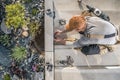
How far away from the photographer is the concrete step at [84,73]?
2.48 m

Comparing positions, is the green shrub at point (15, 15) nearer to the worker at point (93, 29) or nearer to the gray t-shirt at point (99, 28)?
the worker at point (93, 29)

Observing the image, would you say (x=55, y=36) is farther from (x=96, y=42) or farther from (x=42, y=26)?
(x=96, y=42)

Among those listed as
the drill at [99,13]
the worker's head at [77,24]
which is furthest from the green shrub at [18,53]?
the drill at [99,13]

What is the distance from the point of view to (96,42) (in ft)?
7.86

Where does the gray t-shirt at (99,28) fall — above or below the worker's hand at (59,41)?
above

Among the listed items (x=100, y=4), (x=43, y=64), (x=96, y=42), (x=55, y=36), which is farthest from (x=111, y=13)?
(x=43, y=64)

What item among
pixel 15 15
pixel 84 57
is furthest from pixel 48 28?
pixel 84 57

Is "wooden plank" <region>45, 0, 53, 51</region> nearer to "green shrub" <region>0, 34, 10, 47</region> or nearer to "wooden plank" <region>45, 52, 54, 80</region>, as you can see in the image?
"wooden plank" <region>45, 52, 54, 80</region>

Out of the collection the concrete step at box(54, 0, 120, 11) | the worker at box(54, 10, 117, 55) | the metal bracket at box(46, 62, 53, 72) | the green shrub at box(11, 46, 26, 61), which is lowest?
the metal bracket at box(46, 62, 53, 72)

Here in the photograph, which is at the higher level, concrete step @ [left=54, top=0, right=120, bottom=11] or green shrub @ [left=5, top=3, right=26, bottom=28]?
concrete step @ [left=54, top=0, right=120, bottom=11]

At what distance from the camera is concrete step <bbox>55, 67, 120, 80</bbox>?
2.48 m

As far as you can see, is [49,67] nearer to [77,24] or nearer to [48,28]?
[48,28]

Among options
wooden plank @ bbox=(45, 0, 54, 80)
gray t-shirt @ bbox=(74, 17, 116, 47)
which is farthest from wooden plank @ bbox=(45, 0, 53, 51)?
gray t-shirt @ bbox=(74, 17, 116, 47)

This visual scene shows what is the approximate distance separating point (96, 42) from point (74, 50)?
8.0 inches
